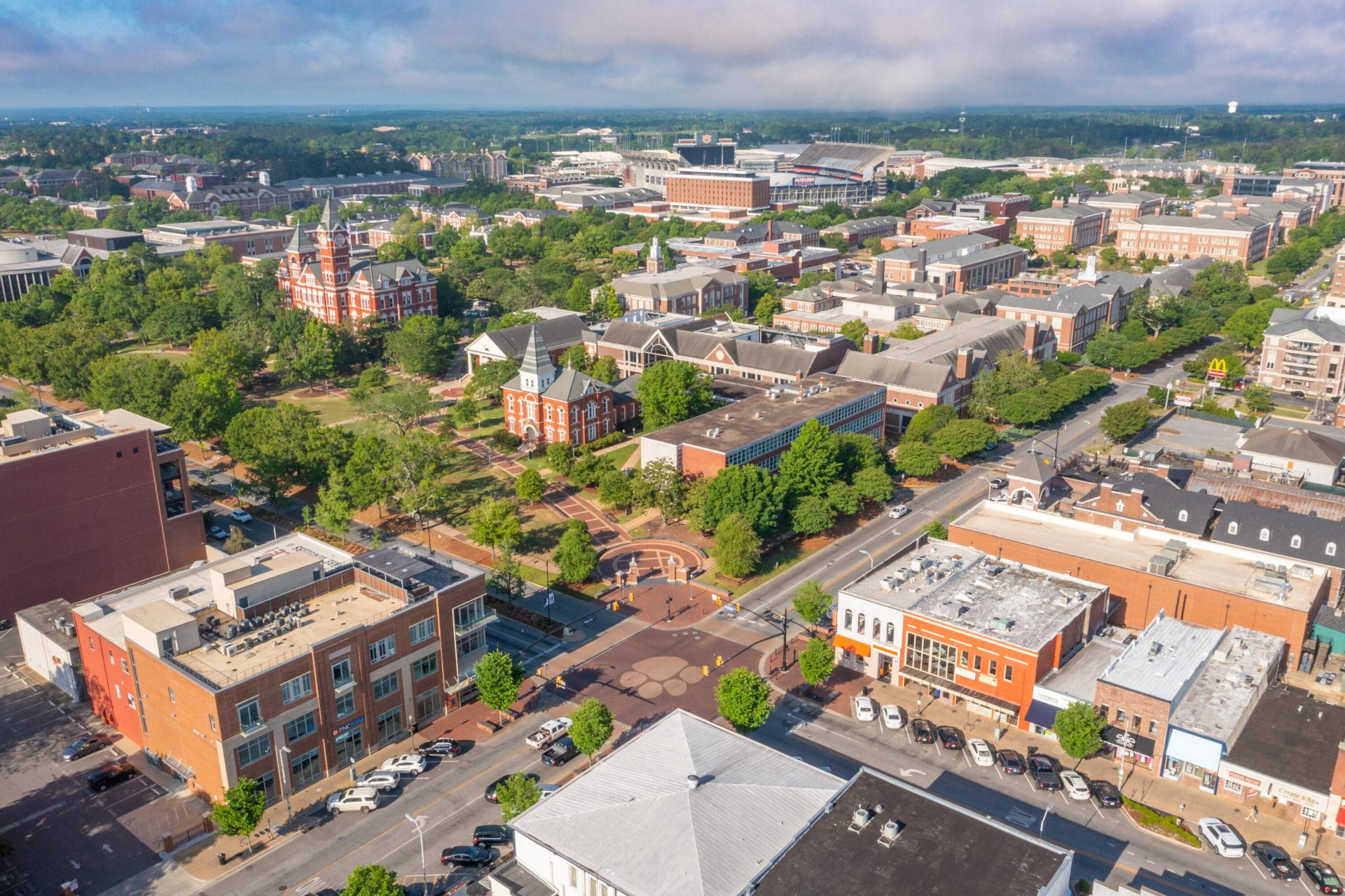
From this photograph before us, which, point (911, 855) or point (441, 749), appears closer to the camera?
point (911, 855)

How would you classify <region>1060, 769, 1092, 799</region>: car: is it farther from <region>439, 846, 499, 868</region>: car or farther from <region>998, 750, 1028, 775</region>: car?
<region>439, 846, 499, 868</region>: car

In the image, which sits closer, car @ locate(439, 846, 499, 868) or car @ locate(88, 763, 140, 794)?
car @ locate(439, 846, 499, 868)

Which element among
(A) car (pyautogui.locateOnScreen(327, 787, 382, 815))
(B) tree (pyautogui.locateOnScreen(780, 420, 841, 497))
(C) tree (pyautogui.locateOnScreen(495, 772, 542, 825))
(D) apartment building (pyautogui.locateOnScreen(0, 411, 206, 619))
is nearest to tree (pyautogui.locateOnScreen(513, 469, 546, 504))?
(B) tree (pyautogui.locateOnScreen(780, 420, 841, 497))

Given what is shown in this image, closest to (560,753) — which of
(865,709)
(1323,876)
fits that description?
(865,709)

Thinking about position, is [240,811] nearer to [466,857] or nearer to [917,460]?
[466,857]

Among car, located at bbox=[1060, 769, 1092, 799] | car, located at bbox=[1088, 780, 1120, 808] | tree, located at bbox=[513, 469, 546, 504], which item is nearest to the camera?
car, located at bbox=[1088, 780, 1120, 808]

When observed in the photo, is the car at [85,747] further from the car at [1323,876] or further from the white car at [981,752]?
the car at [1323,876]

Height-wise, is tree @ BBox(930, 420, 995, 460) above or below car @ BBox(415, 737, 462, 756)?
above
